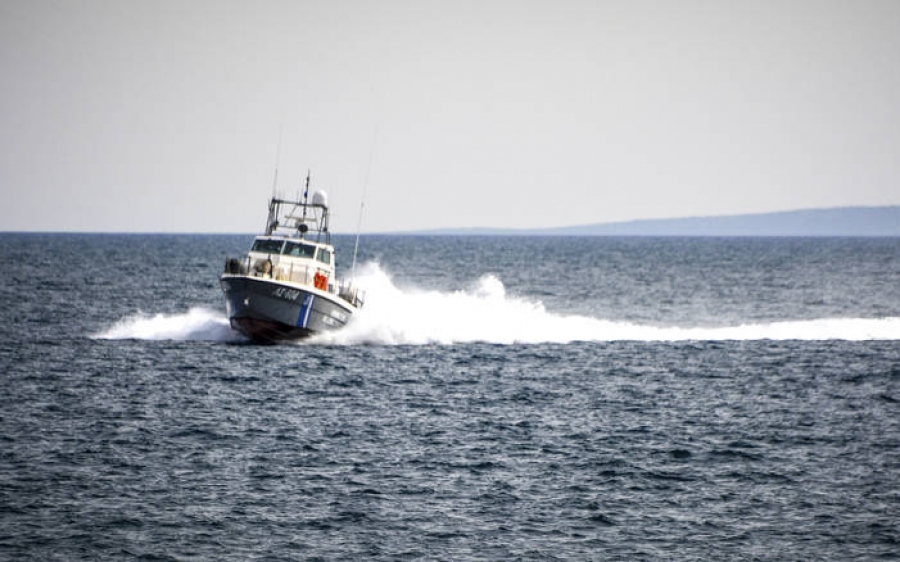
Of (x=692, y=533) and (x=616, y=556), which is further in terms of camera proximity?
(x=692, y=533)

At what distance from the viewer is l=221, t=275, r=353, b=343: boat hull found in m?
39.7

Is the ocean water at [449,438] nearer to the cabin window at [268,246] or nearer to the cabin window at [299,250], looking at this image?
the cabin window at [299,250]

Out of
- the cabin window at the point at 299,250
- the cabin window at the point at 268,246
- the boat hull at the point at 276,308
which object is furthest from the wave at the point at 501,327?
the cabin window at the point at 268,246

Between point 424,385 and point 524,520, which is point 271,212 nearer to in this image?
point 424,385

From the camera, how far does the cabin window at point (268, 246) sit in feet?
138

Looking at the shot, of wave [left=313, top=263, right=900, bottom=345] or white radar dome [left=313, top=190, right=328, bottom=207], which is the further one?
wave [left=313, top=263, right=900, bottom=345]

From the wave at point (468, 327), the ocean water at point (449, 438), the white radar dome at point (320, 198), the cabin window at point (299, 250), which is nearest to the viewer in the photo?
the ocean water at point (449, 438)

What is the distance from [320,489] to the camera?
76.1ft

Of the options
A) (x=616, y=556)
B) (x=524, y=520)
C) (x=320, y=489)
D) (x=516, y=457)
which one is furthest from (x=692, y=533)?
(x=320, y=489)

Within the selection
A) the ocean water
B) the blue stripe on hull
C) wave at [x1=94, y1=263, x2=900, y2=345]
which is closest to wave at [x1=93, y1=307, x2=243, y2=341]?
wave at [x1=94, y1=263, x2=900, y2=345]

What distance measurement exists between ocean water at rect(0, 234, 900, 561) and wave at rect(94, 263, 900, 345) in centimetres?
16

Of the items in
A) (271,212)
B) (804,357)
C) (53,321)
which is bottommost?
(53,321)

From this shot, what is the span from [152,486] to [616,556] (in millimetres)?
10950

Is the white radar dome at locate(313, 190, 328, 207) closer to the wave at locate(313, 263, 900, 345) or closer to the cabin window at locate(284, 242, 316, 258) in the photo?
the cabin window at locate(284, 242, 316, 258)
